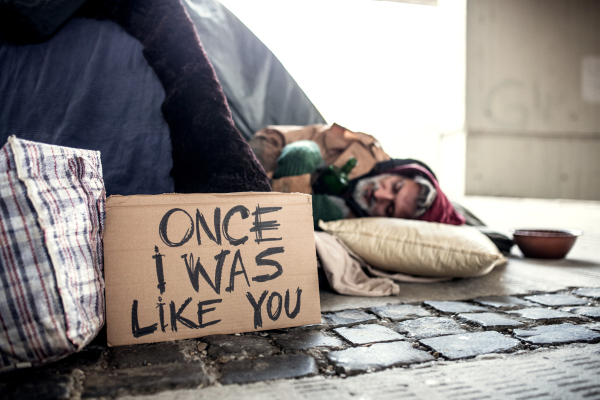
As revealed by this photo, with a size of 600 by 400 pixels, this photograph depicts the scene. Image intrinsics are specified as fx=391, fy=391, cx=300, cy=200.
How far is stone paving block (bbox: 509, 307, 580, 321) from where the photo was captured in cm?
112

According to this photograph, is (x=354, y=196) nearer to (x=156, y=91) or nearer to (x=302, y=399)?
(x=156, y=91)

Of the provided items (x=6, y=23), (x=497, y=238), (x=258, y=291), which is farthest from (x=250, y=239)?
(x=497, y=238)

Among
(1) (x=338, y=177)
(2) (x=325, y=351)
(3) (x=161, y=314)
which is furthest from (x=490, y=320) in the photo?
(1) (x=338, y=177)

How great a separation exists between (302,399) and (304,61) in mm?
2716

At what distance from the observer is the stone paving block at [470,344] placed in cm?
87

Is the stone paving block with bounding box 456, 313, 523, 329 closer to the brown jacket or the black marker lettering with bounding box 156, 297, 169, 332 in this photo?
the black marker lettering with bounding box 156, 297, 169, 332

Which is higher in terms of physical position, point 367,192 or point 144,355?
point 367,192

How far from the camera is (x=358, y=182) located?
1.86 m

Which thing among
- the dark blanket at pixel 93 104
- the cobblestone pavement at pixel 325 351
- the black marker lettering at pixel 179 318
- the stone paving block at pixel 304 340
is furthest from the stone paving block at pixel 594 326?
the dark blanket at pixel 93 104

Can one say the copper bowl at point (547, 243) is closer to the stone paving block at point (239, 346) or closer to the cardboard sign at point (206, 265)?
the cardboard sign at point (206, 265)

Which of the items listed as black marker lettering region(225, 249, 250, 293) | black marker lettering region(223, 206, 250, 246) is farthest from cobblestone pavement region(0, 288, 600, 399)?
black marker lettering region(223, 206, 250, 246)

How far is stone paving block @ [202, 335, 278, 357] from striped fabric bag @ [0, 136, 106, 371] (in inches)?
10.2

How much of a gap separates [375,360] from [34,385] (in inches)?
25.5

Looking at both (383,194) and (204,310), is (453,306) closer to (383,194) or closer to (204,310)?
(383,194)
